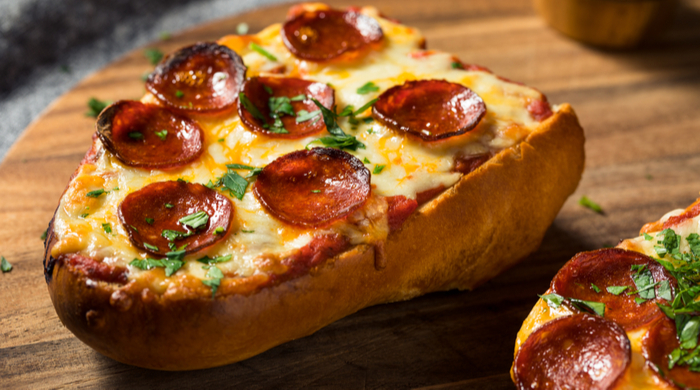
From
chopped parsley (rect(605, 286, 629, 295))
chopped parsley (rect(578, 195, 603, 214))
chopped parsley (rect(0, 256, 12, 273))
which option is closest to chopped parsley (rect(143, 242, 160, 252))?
chopped parsley (rect(0, 256, 12, 273))

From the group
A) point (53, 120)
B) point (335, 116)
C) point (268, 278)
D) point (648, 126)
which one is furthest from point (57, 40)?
point (648, 126)

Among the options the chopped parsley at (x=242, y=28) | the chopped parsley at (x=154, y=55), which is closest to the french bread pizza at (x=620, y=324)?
the chopped parsley at (x=242, y=28)

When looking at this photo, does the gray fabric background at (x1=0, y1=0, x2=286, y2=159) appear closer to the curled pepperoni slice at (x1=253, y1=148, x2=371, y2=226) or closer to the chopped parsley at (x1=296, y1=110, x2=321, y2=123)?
the chopped parsley at (x1=296, y1=110, x2=321, y2=123)

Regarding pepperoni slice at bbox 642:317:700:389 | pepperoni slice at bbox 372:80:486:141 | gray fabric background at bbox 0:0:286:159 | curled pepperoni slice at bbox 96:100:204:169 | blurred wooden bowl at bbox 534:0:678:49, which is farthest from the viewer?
gray fabric background at bbox 0:0:286:159

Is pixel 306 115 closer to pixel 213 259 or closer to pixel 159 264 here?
pixel 213 259

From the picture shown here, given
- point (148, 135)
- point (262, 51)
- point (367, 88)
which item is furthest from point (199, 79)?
point (367, 88)
